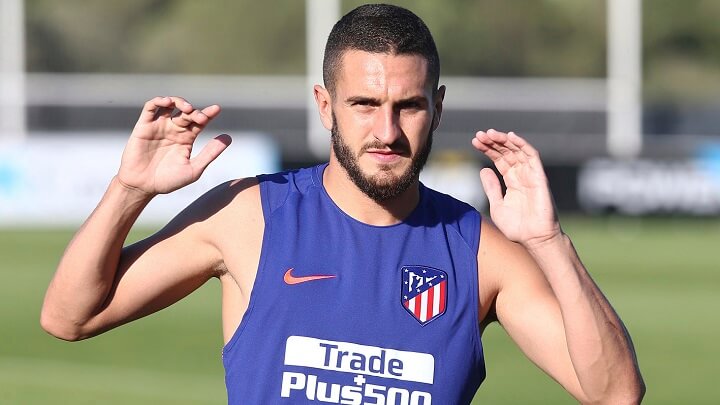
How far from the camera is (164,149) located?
4125mm

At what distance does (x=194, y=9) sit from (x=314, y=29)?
1619 centimetres

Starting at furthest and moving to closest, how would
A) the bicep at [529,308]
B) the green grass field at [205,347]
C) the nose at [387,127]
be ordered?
the green grass field at [205,347]
the bicep at [529,308]
the nose at [387,127]

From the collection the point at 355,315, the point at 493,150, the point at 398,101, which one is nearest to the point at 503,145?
the point at 493,150

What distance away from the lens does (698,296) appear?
1616 cm

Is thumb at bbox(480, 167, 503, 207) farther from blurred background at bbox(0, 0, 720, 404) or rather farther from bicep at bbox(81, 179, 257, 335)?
blurred background at bbox(0, 0, 720, 404)

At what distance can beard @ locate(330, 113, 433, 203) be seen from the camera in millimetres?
4055

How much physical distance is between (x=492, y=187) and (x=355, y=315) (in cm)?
56

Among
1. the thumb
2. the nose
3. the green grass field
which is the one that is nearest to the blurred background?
the green grass field

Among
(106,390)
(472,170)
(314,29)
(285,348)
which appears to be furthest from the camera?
(314,29)

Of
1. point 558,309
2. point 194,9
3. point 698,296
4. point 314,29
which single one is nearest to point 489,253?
point 558,309

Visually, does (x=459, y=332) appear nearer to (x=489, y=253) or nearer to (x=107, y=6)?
(x=489, y=253)

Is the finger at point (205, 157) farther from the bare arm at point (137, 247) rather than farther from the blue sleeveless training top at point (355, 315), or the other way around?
the blue sleeveless training top at point (355, 315)

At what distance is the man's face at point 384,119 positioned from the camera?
4.02m

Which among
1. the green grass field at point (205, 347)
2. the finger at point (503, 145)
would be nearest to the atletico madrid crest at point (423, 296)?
the finger at point (503, 145)
